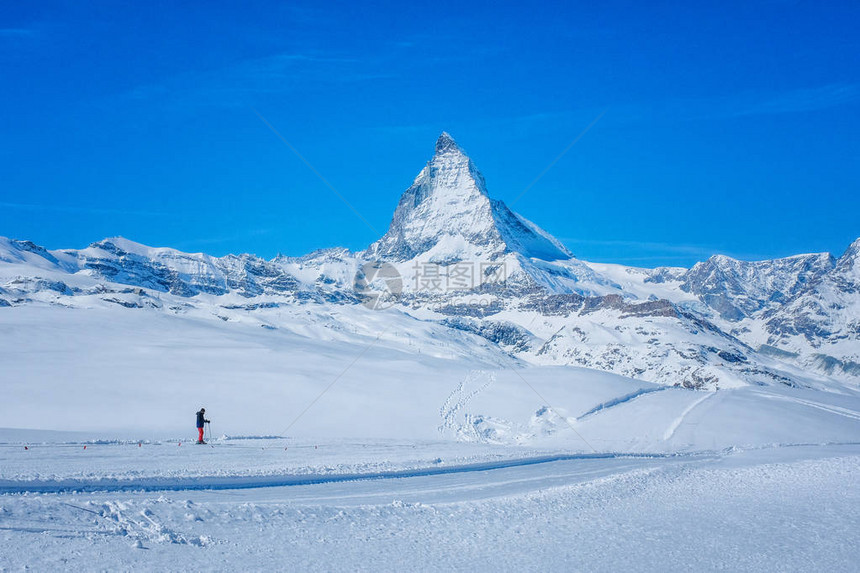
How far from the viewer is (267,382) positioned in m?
49.9

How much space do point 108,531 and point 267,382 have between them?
128 feet

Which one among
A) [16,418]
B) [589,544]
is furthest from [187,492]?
[16,418]

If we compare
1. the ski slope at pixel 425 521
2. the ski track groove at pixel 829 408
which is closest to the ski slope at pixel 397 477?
the ski slope at pixel 425 521

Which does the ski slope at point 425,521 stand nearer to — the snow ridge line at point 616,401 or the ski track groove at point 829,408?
the snow ridge line at point 616,401

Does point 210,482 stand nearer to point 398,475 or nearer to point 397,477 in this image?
point 397,477

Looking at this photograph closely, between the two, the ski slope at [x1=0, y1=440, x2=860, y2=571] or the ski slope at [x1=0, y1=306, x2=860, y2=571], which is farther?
the ski slope at [x1=0, y1=306, x2=860, y2=571]

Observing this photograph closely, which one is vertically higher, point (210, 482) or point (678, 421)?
point (210, 482)

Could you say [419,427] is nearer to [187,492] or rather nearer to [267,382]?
[267,382]

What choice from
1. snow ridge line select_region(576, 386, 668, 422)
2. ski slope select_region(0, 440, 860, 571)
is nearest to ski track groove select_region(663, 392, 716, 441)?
snow ridge line select_region(576, 386, 668, 422)

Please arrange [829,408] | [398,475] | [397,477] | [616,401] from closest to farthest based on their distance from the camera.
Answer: [397,477] < [398,475] < [616,401] < [829,408]

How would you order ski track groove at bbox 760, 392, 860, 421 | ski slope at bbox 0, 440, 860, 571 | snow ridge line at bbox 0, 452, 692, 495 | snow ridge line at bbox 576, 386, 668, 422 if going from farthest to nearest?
ski track groove at bbox 760, 392, 860, 421 < snow ridge line at bbox 576, 386, 668, 422 < snow ridge line at bbox 0, 452, 692, 495 < ski slope at bbox 0, 440, 860, 571

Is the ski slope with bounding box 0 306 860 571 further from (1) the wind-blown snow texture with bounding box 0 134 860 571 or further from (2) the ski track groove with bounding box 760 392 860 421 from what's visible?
(2) the ski track groove with bounding box 760 392 860 421

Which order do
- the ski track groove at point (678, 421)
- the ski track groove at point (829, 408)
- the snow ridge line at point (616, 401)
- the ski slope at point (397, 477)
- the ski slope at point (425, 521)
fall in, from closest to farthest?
the ski slope at point (425, 521) < the ski slope at point (397, 477) < the ski track groove at point (678, 421) < the snow ridge line at point (616, 401) < the ski track groove at point (829, 408)

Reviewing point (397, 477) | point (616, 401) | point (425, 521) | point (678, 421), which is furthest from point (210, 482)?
point (616, 401)
